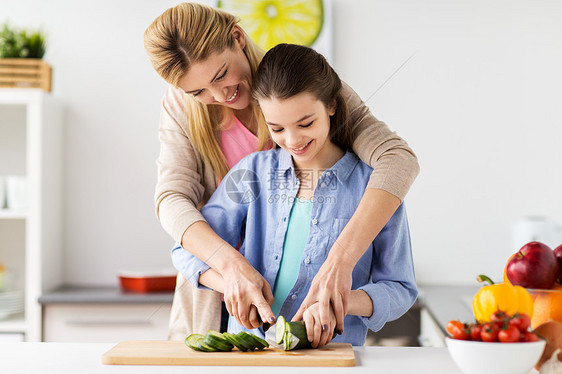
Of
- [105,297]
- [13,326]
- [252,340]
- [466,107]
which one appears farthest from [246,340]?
[13,326]

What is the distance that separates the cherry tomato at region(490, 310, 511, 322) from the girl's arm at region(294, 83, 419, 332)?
24 centimetres

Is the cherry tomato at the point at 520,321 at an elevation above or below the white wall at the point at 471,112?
below

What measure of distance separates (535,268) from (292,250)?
40 cm

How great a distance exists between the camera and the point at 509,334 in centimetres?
64

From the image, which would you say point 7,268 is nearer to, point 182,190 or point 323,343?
point 182,190

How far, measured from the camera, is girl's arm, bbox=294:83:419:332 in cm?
86

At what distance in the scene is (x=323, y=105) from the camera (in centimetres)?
95

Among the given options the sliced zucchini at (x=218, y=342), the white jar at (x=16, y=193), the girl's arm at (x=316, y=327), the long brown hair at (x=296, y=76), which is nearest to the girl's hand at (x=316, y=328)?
the girl's arm at (x=316, y=327)

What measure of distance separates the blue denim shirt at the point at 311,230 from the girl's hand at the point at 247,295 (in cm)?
6

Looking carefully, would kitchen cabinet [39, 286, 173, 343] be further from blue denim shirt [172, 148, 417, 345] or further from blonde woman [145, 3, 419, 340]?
blue denim shirt [172, 148, 417, 345]

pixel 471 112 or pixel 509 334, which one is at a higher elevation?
pixel 471 112

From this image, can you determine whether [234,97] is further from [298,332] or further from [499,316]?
[499,316]

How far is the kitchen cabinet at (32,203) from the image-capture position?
76.4 inches

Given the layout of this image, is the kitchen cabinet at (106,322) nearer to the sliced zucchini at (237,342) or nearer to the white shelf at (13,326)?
the white shelf at (13,326)
